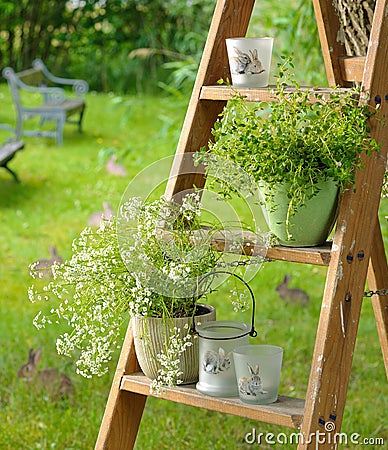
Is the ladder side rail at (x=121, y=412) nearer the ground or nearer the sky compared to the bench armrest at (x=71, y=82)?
nearer the sky

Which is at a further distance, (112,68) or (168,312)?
(112,68)

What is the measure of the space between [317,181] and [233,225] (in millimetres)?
205

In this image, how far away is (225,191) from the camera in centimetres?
158

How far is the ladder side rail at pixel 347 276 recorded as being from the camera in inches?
57.6

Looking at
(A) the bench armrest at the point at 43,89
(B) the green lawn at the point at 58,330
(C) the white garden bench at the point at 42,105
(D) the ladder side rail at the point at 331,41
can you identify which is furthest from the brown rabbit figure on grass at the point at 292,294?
(A) the bench armrest at the point at 43,89

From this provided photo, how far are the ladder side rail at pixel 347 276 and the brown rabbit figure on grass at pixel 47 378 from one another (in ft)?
5.20

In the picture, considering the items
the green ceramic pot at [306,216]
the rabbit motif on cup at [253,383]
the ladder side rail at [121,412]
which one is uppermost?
the green ceramic pot at [306,216]

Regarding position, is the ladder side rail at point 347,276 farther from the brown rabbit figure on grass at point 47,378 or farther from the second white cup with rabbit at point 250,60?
the brown rabbit figure on grass at point 47,378

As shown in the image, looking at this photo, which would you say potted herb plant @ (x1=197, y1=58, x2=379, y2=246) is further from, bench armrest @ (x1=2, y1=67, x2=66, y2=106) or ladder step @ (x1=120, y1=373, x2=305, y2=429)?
bench armrest @ (x1=2, y1=67, x2=66, y2=106)

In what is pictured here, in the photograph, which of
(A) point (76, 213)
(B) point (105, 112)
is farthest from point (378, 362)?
(B) point (105, 112)

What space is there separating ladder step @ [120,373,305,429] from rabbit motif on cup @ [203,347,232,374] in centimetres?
5

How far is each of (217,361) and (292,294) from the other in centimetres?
234

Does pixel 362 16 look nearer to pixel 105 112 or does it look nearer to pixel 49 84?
pixel 105 112

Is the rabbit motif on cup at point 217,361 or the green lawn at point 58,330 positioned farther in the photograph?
the green lawn at point 58,330
